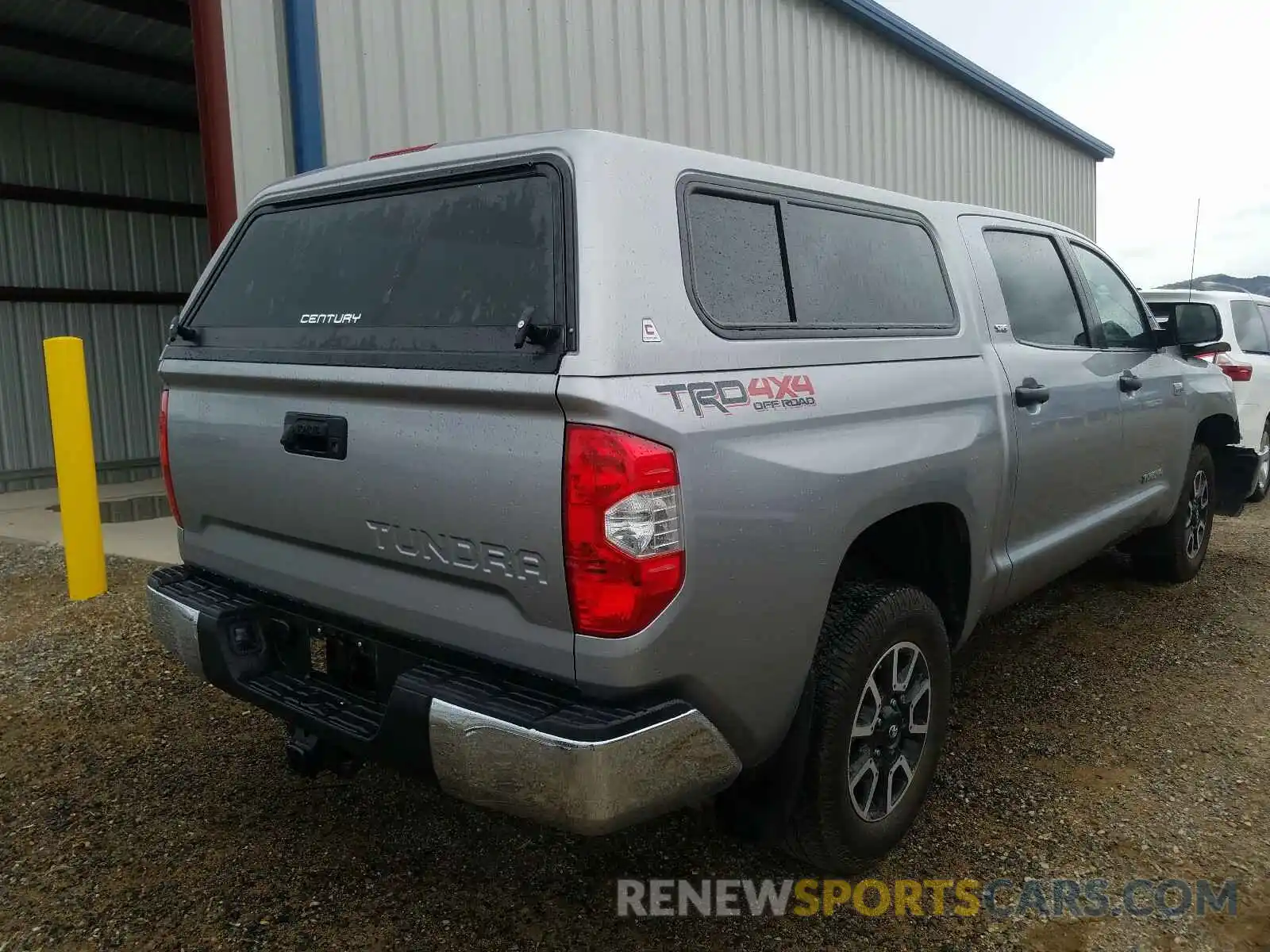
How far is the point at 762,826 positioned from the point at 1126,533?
2742 millimetres

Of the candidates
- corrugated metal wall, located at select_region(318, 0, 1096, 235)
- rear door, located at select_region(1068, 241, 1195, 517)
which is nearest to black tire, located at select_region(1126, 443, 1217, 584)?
rear door, located at select_region(1068, 241, 1195, 517)

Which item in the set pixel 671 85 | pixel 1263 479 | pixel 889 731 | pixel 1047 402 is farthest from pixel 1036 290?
pixel 1263 479

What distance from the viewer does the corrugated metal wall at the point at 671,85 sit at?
568cm

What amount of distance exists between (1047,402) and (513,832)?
2.23 m

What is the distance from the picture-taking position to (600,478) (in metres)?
1.90

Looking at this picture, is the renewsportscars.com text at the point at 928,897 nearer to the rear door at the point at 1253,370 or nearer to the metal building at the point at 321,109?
the metal building at the point at 321,109

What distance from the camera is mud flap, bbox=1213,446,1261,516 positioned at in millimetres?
5512

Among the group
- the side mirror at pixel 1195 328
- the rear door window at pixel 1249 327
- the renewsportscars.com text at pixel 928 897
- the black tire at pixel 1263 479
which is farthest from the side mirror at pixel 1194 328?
the black tire at pixel 1263 479

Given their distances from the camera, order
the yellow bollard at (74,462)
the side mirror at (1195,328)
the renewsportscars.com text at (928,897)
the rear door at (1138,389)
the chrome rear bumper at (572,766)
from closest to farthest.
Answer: the chrome rear bumper at (572,766)
the renewsportscars.com text at (928,897)
the rear door at (1138,389)
the side mirror at (1195,328)
the yellow bollard at (74,462)

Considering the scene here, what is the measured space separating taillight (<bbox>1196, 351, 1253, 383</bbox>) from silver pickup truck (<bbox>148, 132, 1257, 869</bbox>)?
4.94 metres

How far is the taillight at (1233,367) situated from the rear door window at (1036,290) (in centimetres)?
408

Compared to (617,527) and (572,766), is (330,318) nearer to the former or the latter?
(617,527)

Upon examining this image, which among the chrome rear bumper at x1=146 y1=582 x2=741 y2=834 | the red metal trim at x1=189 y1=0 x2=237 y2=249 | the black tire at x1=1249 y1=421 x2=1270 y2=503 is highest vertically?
the red metal trim at x1=189 y1=0 x2=237 y2=249

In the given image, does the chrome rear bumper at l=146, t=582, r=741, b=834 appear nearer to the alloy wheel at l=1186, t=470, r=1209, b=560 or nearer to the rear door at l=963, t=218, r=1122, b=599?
the rear door at l=963, t=218, r=1122, b=599
